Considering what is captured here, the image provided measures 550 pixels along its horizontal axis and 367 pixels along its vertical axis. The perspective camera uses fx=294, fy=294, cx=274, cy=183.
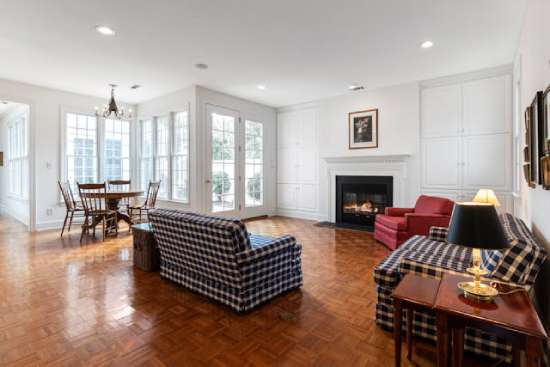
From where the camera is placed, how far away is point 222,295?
2.49 meters

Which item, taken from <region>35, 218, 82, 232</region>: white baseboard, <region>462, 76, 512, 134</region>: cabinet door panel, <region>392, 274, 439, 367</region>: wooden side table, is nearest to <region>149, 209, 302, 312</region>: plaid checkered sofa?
<region>392, 274, 439, 367</region>: wooden side table

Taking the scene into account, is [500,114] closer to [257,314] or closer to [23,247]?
[257,314]

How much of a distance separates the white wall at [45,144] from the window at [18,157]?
767 mm

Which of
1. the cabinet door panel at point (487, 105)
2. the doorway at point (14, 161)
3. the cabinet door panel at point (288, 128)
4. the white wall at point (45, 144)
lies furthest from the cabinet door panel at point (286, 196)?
the doorway at point (14, 161)

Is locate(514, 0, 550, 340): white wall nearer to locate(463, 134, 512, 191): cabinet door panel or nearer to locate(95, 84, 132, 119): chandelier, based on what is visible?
locate(463, 134, 512, 191): cabinet door panel

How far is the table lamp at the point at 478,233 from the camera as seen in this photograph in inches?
55.2

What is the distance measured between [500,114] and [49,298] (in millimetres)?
6267

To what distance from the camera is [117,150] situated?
6.78m

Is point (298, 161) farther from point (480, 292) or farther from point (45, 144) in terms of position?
point (480, 292)

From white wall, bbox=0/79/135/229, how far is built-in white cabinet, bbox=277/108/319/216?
463 centimetres

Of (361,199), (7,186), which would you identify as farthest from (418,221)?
(7,186)

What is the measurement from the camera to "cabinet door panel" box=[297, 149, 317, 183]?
22.5 ft

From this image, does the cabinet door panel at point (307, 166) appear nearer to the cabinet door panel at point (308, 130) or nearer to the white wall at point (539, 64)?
the cabinet door panel at point (308, 130)

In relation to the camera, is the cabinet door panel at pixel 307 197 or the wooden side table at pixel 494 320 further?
the cabinet door panel at pixel 307 197
